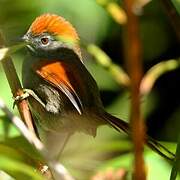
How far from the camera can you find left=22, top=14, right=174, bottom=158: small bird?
2922mm

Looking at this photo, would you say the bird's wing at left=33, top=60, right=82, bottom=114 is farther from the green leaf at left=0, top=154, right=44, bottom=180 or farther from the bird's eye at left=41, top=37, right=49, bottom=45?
the green leaf at left=0, top=154, right=44, bottom=180

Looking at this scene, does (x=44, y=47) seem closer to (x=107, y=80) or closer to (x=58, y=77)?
(x=58, y=77)

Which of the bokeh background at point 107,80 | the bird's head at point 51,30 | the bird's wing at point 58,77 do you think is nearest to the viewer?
the bokeh background at point 107,80

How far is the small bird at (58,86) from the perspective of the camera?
2922 mm

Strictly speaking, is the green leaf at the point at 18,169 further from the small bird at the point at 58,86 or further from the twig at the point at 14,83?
the small bird at the point at 58,86

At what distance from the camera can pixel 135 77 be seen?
733 millimetres

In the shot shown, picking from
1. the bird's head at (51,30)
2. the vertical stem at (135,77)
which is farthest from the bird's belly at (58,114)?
the vertical stem at (135,77)

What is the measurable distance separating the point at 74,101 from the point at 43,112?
417 millimetres

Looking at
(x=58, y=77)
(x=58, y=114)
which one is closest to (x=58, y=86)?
(x=58, y=77)

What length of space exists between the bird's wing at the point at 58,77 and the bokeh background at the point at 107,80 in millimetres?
188

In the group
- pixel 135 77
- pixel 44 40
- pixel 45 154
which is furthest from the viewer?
pixel 44 40

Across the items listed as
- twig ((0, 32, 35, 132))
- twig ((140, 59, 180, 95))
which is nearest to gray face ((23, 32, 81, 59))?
twig ((0, 32, 35, 132))

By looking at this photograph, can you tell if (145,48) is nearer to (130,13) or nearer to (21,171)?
(21,171)

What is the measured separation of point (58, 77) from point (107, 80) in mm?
1022
